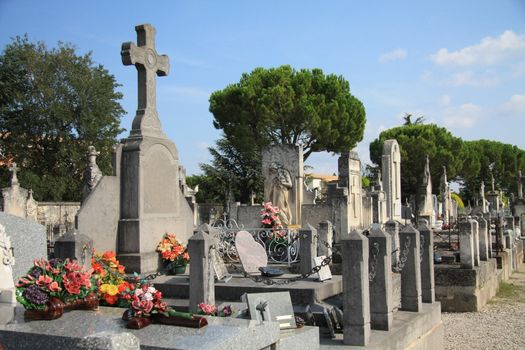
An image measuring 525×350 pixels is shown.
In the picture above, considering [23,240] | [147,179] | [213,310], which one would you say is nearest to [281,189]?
[147,179]

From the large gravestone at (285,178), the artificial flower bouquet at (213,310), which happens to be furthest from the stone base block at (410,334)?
the large gravestone at (285,178)

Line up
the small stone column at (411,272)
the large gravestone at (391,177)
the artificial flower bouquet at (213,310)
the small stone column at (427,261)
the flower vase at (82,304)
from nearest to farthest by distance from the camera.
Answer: the flower vase at (82,304)
the artificial flower bouquet at (213,310)
the small stone column at (411,272)
the small stone column at (427,261)
the large gravestone at (391,177)

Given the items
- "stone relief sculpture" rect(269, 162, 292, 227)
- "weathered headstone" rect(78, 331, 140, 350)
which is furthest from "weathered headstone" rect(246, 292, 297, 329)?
"stone relief sculpture" rect(269, 162, 292, 227)

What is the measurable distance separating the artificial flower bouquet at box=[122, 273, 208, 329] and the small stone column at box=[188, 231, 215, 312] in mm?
2045

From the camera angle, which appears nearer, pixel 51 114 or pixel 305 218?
pixel 305 218

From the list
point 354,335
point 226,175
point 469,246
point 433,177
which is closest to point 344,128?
point 226,175

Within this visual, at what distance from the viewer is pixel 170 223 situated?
9.17 meters

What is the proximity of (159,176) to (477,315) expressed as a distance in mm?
7226

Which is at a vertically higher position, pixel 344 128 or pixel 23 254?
pixel 344 128

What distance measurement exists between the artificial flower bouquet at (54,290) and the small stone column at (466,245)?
901 centimetres

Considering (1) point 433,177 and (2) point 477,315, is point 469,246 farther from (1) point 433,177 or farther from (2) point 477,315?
(1) point 433,177

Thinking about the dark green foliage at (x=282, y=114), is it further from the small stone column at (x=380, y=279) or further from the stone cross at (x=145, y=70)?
the small stone column at (x=380, y=279)

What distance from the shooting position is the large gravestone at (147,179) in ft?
27.8

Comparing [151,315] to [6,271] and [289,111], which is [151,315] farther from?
[289,111]
